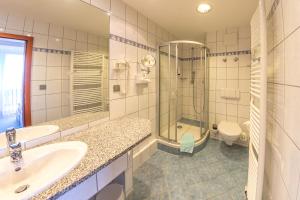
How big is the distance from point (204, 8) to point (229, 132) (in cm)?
175

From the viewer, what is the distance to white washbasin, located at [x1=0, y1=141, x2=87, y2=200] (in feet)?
2.22

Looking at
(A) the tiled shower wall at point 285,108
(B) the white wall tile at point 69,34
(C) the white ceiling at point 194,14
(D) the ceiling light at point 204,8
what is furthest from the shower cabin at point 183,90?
(A) the tiled shower wall at point 285,108

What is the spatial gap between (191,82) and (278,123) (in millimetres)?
2683

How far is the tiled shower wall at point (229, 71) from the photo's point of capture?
8.56ft

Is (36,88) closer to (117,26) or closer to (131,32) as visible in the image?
(117,26)

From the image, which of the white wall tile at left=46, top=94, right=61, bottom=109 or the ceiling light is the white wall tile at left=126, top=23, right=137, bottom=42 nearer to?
the ceiling light

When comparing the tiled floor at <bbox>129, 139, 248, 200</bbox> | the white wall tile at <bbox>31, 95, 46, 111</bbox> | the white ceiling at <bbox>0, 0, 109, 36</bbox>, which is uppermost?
the white ceiling at <bbox>0, 0, 109, 36</bbox>

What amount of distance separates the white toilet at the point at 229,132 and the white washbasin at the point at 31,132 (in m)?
2.17

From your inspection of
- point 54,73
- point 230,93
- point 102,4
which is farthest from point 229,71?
point 54,73

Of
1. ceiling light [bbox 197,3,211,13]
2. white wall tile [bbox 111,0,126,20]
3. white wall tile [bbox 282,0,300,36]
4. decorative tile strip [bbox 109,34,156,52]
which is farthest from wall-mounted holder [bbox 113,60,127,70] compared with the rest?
white wall tile [bbox 282,0,300,36]

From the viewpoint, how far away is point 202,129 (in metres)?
2.80

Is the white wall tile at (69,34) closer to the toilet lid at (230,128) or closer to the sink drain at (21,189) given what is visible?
the sink drain at (21,189)

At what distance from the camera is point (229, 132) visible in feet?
7.53

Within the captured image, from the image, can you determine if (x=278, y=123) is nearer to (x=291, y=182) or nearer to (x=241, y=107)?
(x=291, y=182)
